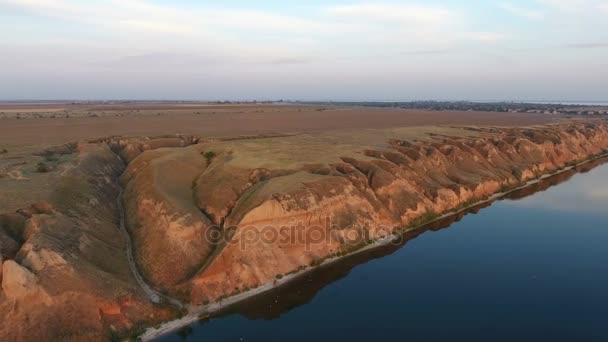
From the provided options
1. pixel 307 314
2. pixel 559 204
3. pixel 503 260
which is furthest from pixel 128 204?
pixel 559 204

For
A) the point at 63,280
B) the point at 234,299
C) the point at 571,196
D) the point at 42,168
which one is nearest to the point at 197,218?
the point at 234,299

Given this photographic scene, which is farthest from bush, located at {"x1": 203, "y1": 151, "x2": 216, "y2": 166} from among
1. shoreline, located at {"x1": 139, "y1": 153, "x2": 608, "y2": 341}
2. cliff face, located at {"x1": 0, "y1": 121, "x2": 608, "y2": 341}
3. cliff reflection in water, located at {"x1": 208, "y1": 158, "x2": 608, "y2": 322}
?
cliff reflection in water, located at {"x1": 208, "y1": 158, "x2": 608, "y2": 322}

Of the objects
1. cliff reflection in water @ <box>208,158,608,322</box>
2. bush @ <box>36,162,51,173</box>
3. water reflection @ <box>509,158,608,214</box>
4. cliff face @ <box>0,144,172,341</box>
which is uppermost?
bush @ <box>36,162,51,173</box>

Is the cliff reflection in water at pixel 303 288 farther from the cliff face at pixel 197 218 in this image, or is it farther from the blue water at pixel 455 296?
the cliff face at pixel 197 218

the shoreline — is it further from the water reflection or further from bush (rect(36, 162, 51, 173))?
bush (rect(36, 162, 51, 173))

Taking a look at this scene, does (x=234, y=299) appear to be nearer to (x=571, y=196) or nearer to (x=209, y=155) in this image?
(x=209, y=155)

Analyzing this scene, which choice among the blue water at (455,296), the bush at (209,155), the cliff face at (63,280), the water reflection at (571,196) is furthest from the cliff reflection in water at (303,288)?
the bush at (209,155)
